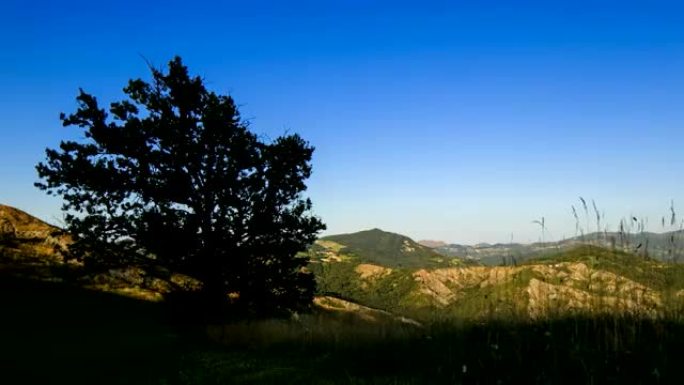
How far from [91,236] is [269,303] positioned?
8.18 metres

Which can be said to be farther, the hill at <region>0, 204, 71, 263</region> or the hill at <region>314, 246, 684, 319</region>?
the hill at <region>0, 204, 71, 263</region>

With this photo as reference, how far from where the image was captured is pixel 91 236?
1958cm

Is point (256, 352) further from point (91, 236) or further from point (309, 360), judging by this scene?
point (91, 236)

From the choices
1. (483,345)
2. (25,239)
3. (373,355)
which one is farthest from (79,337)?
(25,239)

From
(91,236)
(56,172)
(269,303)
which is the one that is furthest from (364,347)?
(56,172)

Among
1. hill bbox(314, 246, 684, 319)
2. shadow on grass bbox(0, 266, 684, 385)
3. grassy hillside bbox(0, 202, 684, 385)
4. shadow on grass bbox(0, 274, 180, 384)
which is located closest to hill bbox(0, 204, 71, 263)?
shadow on grass bbox(0, 274, 180, 384)

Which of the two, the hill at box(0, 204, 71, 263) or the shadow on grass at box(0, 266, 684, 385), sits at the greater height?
the hill at box(0, 204, 71, 263)

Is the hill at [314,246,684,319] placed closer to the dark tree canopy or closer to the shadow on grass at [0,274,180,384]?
the shadow on grass at [0,274,180,384]

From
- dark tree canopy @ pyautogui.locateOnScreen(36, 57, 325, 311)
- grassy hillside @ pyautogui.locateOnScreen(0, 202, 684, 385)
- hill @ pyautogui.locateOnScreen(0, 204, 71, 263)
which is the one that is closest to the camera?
grassy hillside @ pyautogui.locateOnScreen(0, 202, 684, 385)

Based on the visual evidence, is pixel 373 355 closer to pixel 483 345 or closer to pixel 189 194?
pixel 483 345

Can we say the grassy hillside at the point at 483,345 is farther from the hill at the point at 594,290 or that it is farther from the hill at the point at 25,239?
the hill at the point at 25,239

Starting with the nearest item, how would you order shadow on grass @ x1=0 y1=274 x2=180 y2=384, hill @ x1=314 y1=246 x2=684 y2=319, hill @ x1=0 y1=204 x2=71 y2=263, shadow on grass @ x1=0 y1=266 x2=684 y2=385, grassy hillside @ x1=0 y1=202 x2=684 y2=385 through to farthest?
shadow on grass @ x1=0 y1=266 x2=684 y2=385 → grassy hillside @ x1=0 y1=202 x2=684 y2=385 → hill @ x1=314 y1=246 x2=684 y2=319 → shadow on grass @ x1=0 y1=274 x2=180 y2=384 → hill @ x1=0 y1=204 x2=71 y2=263

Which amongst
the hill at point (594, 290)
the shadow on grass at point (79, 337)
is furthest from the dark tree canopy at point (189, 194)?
the hill at point (594, 290)

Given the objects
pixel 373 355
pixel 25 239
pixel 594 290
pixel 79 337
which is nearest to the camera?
pixel 594 290
